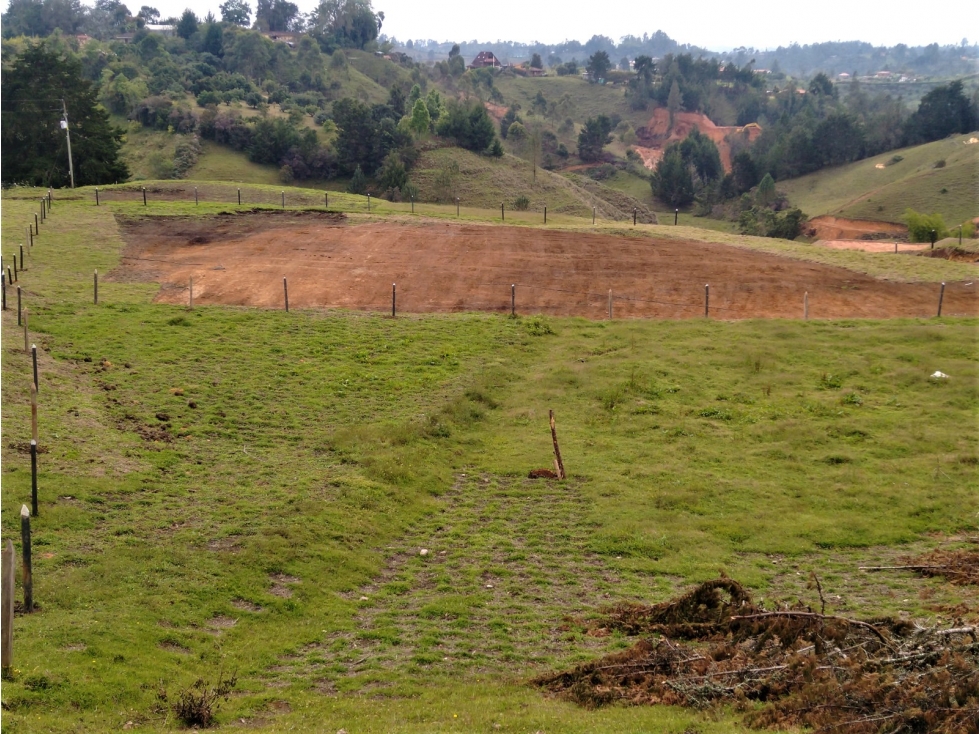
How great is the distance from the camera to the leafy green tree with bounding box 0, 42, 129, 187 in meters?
55.9

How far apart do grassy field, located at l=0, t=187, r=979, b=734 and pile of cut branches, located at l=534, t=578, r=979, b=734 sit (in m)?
0.55

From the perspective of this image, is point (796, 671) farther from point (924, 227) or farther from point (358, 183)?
point (358, 183)

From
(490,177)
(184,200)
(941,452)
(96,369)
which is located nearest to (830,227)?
(490,177)

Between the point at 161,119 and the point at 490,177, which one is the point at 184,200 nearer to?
the point at 490,177

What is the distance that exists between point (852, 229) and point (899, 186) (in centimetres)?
1131

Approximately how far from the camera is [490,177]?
8656 cm

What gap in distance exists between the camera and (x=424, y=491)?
64.5 feet

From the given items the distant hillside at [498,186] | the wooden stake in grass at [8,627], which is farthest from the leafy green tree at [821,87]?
the wooden stake in grass at [8,627]

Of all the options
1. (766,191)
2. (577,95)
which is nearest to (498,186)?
(766,191)

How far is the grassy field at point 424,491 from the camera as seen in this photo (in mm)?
12195

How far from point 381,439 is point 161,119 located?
79.9 metres

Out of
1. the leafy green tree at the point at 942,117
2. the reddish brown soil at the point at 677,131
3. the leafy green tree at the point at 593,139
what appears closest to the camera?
the leafy green tree at the point at 942,117

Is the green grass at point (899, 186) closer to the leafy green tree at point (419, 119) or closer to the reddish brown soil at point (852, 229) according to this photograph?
the reddish brown soil at point (852, 229)

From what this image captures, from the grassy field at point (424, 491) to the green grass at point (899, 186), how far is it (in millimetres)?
62161
